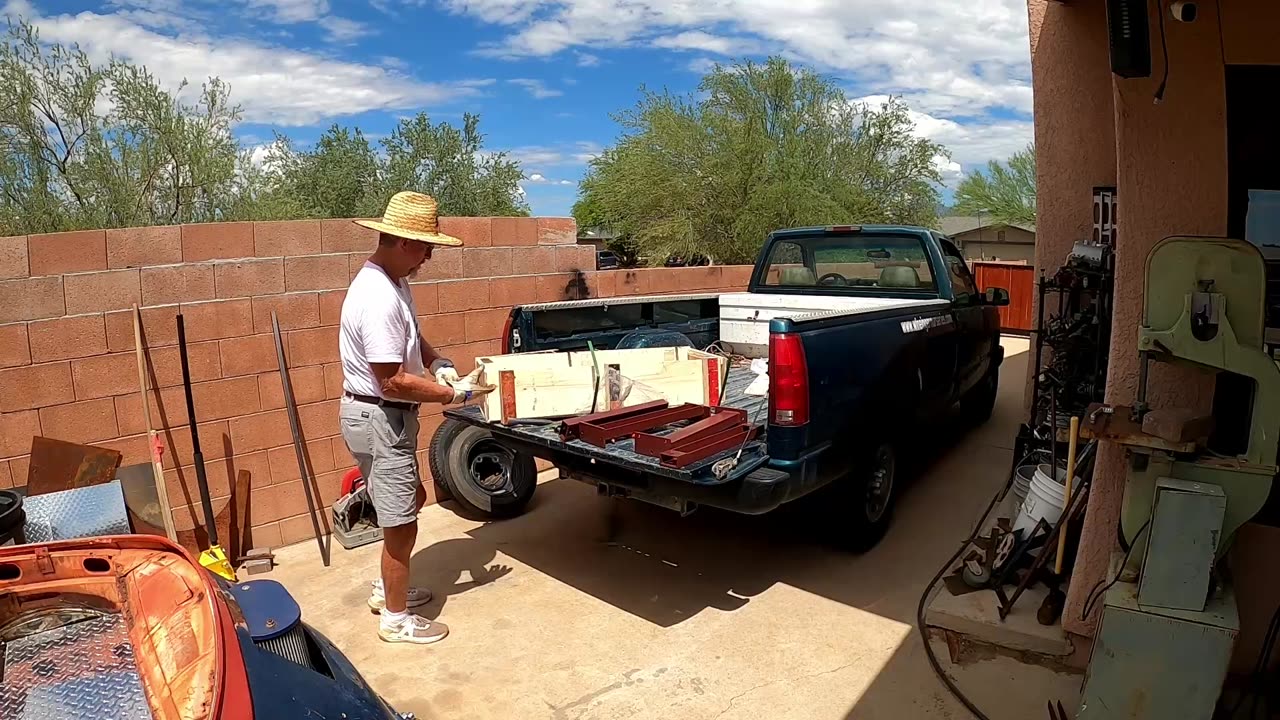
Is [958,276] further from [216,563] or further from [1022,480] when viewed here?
[216,563]

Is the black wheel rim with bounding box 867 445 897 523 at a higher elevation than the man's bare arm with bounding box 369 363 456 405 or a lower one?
lower

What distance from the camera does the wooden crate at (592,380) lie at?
434cm

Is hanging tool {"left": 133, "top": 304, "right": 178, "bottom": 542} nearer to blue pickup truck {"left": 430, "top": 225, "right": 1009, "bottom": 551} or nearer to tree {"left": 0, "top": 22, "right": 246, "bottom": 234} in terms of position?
blue pickup truck {"left": 430, "top": 225, "right": 1009, "bottom": 551}

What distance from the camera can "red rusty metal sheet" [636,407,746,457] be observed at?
368 cm

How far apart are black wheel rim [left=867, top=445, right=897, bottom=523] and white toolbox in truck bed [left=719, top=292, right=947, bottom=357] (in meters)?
1.23

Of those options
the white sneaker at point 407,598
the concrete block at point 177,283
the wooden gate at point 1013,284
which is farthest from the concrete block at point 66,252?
the wooden gate at point 1013,284

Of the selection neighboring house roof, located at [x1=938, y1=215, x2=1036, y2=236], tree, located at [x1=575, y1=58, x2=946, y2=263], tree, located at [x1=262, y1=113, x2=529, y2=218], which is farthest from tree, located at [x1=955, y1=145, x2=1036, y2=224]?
tree, located at [x1=262, y1=113, x2=529, y2=218]

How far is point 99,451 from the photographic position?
163 inches

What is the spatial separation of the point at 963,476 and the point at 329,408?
4699 millimetres

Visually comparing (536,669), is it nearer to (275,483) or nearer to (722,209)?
(275,483)

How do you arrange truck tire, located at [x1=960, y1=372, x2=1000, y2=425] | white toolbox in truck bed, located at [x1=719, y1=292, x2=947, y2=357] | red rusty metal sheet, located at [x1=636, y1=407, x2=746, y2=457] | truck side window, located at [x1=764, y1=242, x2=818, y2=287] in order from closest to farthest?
red rusty metal sheet, located at [x1=636, y1=407, x2=746, y2=457]
white toolbox in truck bed, located at [x1=719, y1=292, x2=947, y2=357]
truck side window, located at [x1=764, y1=242, x2=818, y2=287]
truck tire, located at [x1=960, y1=372, x2=1000, y2=425]

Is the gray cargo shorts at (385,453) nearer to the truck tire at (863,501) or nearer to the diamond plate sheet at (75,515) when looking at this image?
the diamond plate sheet at (75,515)

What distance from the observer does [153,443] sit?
4.18 meters

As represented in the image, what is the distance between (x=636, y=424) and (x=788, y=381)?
2.88 feet
